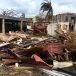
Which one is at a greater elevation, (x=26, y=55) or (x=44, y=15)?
(x=44, y=15)

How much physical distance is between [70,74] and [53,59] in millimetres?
2510

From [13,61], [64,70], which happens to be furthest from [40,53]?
[64,70]

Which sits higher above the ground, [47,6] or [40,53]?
[47,6]

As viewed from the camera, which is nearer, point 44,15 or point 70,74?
point 70,74

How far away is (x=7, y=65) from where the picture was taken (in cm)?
1297

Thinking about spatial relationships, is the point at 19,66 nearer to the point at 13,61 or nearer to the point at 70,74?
the point at 13,61

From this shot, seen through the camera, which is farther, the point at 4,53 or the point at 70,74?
the point at 4,53

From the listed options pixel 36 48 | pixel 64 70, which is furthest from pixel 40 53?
pixel 64 70

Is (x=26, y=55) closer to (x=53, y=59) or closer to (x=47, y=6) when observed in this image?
(x=53, y=59)

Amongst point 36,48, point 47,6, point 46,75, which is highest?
point 47,6

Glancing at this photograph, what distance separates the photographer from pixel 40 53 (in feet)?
46.0

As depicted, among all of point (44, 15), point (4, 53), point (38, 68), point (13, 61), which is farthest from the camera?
point (44, 15)

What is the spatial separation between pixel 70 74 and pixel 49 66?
55.8 inches

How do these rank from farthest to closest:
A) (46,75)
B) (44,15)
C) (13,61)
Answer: (44,15), (13,61), (46,75)
